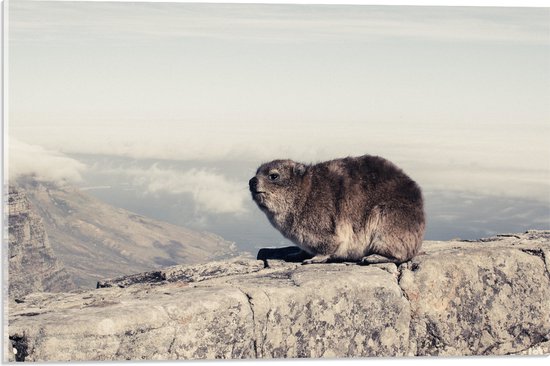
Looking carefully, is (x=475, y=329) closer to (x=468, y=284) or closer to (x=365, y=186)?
(x=468, y=284)

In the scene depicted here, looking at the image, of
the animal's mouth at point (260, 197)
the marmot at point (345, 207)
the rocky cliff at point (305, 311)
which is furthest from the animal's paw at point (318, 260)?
the animal's mouth at point (260, 197)

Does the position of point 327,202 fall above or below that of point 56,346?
above

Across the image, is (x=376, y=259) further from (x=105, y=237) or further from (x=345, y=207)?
(x=105, y=237)

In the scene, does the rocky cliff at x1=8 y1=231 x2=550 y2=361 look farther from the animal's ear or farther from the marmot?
the animal's ear

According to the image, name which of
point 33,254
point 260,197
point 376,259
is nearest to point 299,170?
point 260,197

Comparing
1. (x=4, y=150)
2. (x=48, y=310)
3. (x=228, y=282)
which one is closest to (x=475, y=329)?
(x=228, y=282)

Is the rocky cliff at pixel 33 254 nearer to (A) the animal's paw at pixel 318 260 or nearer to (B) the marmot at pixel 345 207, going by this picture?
(B) the marmot at pixel 345 207
